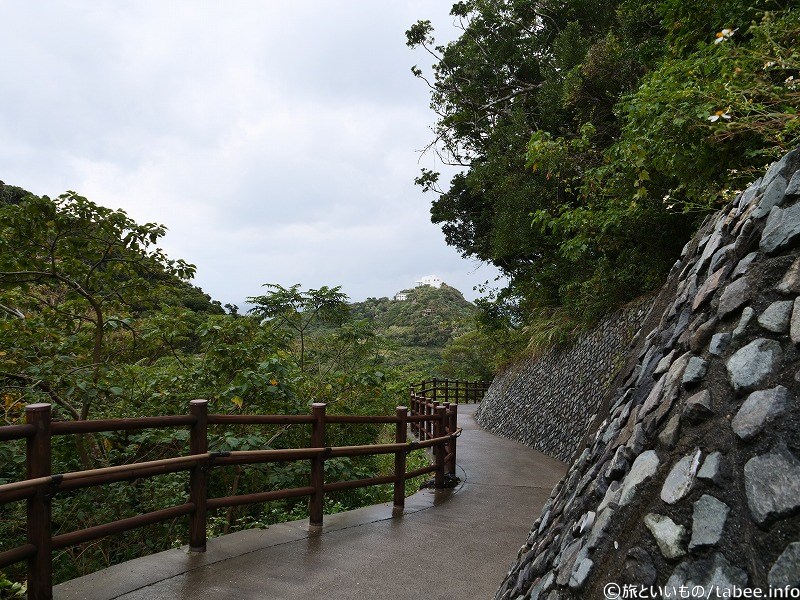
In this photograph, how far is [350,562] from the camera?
11.5ft

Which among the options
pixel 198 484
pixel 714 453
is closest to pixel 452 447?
pixel 198 484

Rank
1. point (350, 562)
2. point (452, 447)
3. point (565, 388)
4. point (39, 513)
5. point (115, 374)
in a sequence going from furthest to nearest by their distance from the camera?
point (565, 388) → point (452, 447) → point (115, 374) → point (350, 562) → point (39, 513)

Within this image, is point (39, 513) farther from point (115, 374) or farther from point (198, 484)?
point (115, 374)

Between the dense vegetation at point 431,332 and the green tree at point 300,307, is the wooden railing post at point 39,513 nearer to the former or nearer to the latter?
the green tree at point 300,307

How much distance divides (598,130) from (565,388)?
5.11 metres

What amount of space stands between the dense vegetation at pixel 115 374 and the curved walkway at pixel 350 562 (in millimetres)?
631

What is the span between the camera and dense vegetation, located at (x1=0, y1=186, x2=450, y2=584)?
420 cm

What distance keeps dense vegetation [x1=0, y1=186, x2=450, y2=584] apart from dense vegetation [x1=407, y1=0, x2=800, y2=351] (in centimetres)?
391

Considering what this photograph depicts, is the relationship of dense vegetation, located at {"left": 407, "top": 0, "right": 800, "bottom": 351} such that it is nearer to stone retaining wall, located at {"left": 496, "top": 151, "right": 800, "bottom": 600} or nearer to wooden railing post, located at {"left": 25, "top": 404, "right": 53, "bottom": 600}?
stone retaining wall, located at {"left": 496, "top": 151, "right": 800, "bottom": 600}

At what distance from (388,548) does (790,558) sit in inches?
126

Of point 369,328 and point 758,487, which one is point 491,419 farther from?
point 758,487

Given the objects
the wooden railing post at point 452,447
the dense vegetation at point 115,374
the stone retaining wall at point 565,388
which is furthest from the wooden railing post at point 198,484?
the stone retaining wall at point 565,388

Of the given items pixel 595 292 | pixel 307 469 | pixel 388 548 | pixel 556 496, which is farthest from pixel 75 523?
pixel 595 292

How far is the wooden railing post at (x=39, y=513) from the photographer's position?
8.16 ft
